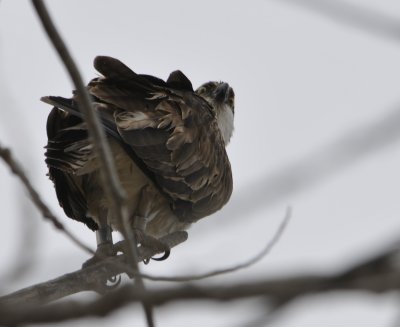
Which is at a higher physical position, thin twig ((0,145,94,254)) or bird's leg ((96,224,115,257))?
bird's leg ((96,224,115,257))

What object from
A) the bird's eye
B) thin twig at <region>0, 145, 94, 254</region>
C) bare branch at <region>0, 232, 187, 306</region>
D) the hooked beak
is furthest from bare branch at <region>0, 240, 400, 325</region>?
the bird's eye

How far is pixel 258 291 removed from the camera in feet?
3.46

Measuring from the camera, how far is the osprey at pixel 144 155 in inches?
207

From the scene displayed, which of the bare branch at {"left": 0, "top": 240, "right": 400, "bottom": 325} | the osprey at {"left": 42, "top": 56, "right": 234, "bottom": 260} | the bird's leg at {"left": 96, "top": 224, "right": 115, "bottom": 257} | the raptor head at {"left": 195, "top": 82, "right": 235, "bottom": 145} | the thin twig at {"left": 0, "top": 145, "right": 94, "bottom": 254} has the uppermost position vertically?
the raptor head at {"left": 195, "top": 82, "right": 235, "bottom": 145}

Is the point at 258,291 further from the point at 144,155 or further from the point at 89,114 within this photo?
the point at 144,155

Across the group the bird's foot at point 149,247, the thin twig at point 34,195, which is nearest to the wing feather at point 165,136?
the bird's foot at point 149,247

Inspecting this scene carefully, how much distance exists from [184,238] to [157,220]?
0.65 m

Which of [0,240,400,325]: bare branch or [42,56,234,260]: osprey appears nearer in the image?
[0,240,400,325]: bare branch

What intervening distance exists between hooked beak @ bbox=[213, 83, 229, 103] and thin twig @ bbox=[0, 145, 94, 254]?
18.5 ft

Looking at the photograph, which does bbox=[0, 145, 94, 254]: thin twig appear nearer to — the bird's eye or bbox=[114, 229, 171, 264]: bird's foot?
bbox=[114, 229, 171, 264]: bird's foot

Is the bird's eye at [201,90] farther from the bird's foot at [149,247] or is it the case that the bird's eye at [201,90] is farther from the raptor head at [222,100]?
the bird's foot at [149,247]

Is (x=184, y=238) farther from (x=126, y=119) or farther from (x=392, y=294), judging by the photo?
(x=392, y=294)

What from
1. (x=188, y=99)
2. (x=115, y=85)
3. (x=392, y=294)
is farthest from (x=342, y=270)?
(x=188, y=99)

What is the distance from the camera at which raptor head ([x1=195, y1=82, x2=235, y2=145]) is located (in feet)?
27.3
